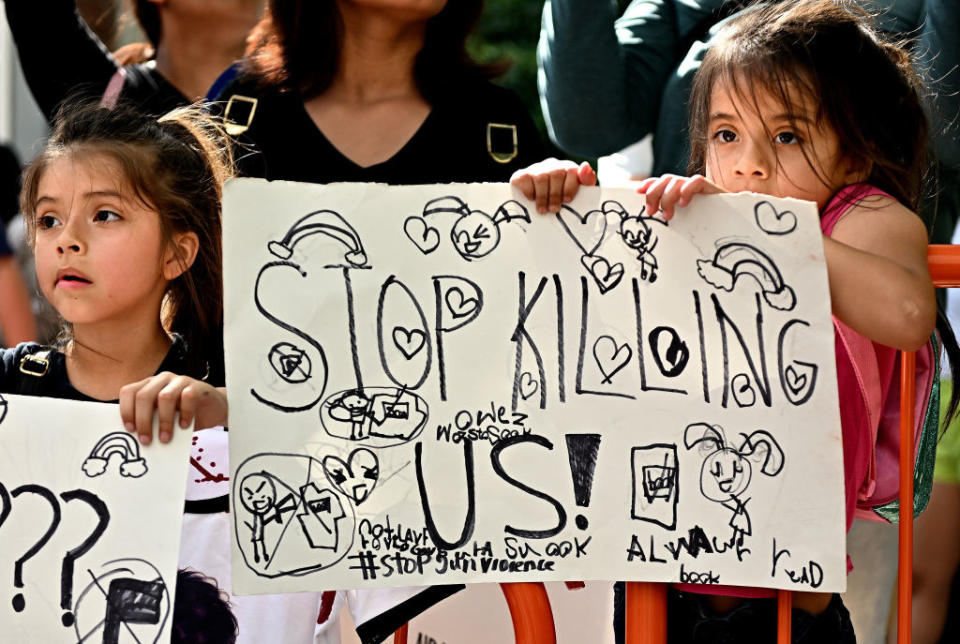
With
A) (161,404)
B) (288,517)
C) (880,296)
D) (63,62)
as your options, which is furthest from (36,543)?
(63,62)

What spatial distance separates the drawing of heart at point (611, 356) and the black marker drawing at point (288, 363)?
17.4 inches

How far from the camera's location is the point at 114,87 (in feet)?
10.3

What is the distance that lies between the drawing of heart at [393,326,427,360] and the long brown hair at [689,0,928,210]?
69 centimetres

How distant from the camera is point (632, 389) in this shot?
1.98 m

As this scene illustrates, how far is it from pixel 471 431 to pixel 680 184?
0.49m

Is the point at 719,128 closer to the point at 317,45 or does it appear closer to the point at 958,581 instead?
the point at 317,45

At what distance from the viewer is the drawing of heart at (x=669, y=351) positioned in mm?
1985

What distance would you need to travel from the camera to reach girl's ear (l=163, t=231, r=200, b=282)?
2490 mm

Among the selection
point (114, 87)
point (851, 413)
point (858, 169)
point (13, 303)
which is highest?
point (114, 87)

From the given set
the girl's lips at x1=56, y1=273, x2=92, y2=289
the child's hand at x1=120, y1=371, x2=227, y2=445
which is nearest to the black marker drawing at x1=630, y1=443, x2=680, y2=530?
the child's hand at x1=120, y1=371, x2=227, y2=445

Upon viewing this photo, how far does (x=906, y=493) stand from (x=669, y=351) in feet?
1.53

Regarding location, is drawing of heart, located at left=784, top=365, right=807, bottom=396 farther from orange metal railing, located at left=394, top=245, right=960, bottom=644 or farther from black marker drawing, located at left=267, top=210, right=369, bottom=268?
black marker drawing, located at left=267, top=210, right=369, bottom=268

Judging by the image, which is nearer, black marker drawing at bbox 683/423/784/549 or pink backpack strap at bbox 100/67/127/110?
black marker drawing at bbox 683/423/784/549

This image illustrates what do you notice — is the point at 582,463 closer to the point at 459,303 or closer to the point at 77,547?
the point at 459,303
